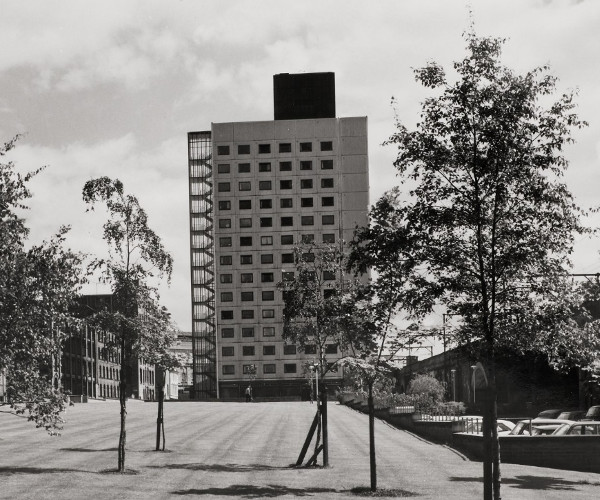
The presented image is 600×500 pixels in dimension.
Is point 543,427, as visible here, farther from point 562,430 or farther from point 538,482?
point 538,482

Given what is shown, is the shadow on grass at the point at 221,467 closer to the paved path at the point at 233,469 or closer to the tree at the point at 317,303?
the paved path at the point at 233,469

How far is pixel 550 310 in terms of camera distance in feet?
65.1

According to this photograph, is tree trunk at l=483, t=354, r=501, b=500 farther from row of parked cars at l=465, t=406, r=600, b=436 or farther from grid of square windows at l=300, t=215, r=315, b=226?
grid of square windows at l=300, t=215, r=315, b=226

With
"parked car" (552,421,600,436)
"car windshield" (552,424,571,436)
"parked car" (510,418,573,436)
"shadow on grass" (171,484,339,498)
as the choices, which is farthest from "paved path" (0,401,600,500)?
"parked car" (510,418,573,436)

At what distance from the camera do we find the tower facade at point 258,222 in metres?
140

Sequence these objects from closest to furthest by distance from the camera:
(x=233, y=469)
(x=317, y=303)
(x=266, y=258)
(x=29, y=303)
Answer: (x=29, y=303)
(x=233, y=469)
(x=317, y=303)
(x=266, y=258)

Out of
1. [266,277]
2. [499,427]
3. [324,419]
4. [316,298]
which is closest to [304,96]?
[266,277]

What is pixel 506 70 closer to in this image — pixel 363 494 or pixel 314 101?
pixel 363 494

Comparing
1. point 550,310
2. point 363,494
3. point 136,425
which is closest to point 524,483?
point 363,494

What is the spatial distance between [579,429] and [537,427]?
218 cm

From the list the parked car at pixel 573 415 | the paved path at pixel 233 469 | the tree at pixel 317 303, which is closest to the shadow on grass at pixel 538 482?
the paved path at pixel 233 469

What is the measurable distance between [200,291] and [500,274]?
124811 millimetres

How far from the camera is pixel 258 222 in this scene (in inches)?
5576

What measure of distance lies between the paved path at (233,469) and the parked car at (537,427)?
92.3 inches
